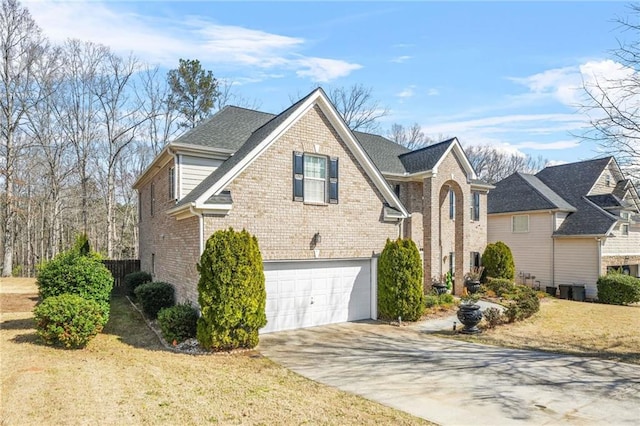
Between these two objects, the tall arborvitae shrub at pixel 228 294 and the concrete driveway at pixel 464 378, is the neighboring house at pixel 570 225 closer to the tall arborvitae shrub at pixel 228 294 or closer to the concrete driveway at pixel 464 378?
the concrete driveway at pixel 464 378

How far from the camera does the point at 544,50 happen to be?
11.7 metres

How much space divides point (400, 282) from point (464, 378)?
18.8ft

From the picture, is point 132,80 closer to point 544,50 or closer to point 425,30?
point 425,30

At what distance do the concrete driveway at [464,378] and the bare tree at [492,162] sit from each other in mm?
47633

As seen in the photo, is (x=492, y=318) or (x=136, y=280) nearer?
(x=492, y=318)

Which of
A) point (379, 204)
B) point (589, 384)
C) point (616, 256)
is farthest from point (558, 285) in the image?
point (589, 384)

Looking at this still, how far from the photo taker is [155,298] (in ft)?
45.2

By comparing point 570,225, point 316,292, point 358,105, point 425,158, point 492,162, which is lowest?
point 316,292

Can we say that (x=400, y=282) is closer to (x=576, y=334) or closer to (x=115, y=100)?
(x=576, y=334)

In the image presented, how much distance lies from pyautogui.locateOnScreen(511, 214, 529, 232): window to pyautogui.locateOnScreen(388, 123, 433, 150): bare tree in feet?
79.1

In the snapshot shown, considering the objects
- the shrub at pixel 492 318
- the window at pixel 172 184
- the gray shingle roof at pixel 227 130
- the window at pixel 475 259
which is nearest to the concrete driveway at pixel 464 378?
the shrub at pixel 492 318

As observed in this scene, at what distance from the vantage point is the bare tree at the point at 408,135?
1943 inches

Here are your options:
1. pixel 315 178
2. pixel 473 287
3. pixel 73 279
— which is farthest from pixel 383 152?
pixel 73 279

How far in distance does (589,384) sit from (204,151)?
476 inches
